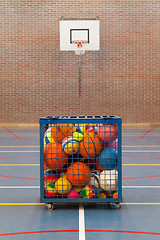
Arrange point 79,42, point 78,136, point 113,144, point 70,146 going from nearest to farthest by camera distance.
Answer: point 70,146 → point 78,136 → point 113,144 → point 79,42

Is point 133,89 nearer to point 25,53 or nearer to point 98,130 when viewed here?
point 25,53

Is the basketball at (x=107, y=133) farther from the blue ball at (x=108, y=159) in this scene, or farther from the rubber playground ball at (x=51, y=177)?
the rubber playground ball at (x=51, y=177)

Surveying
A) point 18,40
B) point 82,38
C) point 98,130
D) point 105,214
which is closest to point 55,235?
point 105,214

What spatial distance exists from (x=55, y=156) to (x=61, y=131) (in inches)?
13.6

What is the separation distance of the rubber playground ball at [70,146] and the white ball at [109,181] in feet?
1.51

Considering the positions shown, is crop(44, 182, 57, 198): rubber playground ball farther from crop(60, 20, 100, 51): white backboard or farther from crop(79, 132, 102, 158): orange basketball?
crop(60, 20, 100, 51): white backboard

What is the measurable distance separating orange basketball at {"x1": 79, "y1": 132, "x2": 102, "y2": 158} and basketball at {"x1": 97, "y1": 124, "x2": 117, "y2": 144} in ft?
0.21

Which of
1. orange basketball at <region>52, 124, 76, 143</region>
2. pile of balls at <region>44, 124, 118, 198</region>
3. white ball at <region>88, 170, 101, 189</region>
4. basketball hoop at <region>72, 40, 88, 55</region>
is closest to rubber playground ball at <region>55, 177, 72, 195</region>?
pile of balls at <region>44, 124, 118, 198</region>

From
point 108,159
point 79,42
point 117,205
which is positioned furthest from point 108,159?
point 79,42

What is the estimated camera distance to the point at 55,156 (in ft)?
15.8

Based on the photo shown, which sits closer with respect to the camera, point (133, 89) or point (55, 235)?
point (55, 235)

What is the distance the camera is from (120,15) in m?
18.4

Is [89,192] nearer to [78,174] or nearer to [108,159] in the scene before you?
[78,174]

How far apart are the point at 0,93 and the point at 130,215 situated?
→ 49.7 feet
